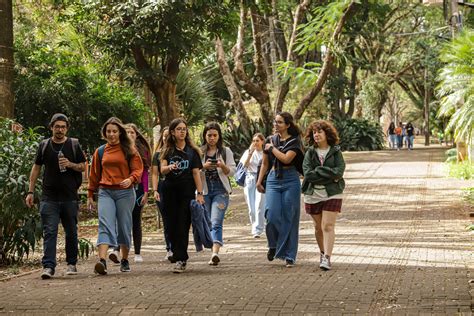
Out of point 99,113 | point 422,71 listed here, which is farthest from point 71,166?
point 422,71

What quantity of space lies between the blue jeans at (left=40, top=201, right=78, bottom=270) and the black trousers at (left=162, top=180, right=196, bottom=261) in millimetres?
1061

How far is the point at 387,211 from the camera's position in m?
18.4

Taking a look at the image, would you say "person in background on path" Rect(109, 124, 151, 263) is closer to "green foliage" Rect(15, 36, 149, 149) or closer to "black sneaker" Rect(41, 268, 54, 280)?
"black sneaker" Rect(41, 268, 54, 280)

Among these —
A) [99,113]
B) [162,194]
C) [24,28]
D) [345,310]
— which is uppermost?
[24,28]

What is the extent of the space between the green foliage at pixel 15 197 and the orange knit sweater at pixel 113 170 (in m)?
1.17

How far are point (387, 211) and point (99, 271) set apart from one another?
381 inches

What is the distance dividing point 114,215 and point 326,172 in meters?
2.43

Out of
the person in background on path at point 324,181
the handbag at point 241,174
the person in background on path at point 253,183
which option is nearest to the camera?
the person in background on path at point 324,181

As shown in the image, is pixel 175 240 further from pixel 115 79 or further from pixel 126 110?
A: pixel 115 79

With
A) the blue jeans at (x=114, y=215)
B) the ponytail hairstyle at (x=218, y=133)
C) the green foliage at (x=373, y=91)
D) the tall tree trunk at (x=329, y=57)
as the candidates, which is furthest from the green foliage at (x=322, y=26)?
the green foliage at (x=373, y=91)

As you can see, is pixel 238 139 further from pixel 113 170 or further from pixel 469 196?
pixel 113 170

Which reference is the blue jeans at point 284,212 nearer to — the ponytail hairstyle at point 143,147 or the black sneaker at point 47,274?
the ponytail hairstyle at point 143,147

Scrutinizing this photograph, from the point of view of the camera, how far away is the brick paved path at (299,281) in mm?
7477

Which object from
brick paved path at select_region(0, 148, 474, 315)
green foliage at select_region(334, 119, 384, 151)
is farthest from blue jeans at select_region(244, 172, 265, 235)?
green foliage at select_region(334, 119, 384, 151)
